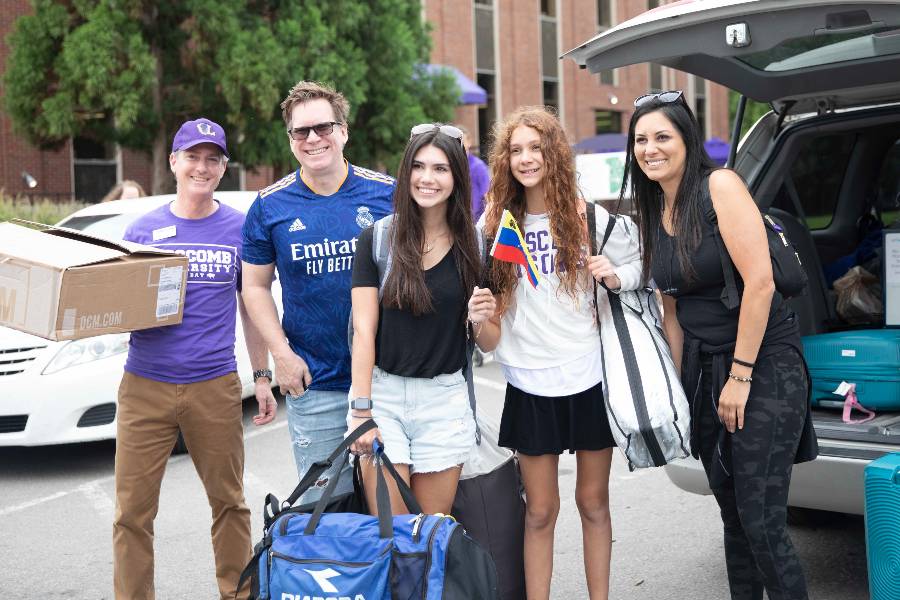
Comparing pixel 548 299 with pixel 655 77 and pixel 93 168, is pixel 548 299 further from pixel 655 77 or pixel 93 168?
pixel 655 77

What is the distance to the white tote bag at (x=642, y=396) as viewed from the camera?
10.9 feet

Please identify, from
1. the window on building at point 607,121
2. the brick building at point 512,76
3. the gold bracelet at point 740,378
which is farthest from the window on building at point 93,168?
the window on building at point 607,121

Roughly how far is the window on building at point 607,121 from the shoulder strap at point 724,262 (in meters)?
30.5

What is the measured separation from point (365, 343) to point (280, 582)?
797 millimetres

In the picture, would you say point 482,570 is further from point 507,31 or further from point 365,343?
point 507,31

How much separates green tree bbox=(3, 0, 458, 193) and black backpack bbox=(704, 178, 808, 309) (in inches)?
464

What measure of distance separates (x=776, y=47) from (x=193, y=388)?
252cm

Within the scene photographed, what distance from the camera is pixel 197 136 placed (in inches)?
154

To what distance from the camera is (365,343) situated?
3.27m

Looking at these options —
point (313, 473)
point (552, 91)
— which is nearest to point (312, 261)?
point (313, 473)

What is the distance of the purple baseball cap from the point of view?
12.7 feet

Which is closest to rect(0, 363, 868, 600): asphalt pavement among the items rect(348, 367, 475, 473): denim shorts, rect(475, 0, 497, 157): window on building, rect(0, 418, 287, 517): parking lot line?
rect(0, 418, 287, 517): parking lot line

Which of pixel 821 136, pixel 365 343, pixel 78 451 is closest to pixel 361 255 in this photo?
pixel 365 343

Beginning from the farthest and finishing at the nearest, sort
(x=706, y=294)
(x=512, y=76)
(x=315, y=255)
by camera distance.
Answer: (x=512, y=76)
(x=315, y=255)
(x=706, y=294)
